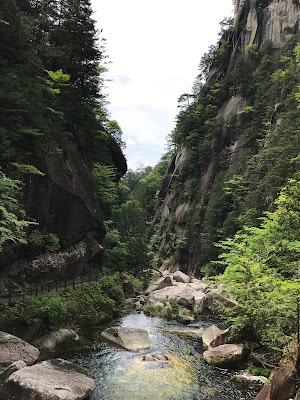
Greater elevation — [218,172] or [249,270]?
[218,172]

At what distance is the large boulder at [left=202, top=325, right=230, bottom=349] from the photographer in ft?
49.7

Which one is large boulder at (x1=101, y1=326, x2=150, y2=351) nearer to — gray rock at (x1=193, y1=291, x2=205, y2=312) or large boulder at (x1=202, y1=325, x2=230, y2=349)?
large boulder at (x1=202, y1=325, x2=230, y2=349)

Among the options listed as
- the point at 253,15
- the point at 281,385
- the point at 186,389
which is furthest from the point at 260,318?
the point at 253,15

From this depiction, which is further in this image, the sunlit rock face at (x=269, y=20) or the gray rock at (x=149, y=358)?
the sunlit rock face at (x=269, y=20)

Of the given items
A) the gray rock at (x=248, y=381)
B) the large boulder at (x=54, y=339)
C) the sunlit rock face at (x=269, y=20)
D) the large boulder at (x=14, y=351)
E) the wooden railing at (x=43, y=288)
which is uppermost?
the sunlit rock face at (x=269, y=20)

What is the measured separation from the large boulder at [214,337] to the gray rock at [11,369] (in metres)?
9.18

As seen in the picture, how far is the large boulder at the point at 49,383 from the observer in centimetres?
Answer: 914

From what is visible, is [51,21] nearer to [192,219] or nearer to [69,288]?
[69,288]

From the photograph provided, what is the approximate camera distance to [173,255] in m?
53.8

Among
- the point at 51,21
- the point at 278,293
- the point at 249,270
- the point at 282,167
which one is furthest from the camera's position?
the point at 51,21

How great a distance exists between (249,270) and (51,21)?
28.4 meters

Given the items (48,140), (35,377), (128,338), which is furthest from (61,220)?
(35,377)

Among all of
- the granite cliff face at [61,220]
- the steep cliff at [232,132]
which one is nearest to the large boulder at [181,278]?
the steep cliff at [232,132]

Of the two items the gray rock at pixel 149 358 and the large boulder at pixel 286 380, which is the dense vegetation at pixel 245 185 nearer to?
the large boulder at pixel 286 380
